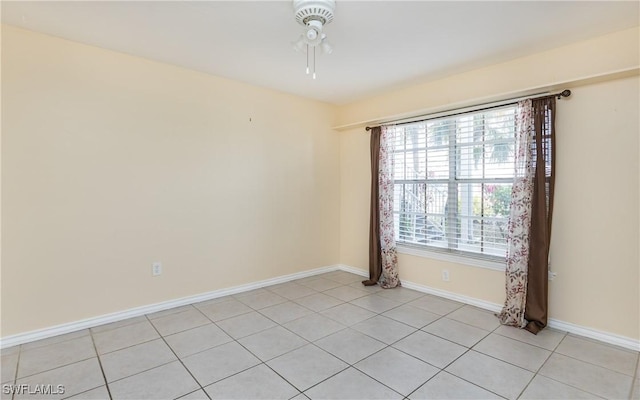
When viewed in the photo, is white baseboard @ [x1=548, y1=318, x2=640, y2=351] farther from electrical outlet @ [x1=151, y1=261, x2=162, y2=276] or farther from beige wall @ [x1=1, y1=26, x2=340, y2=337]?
electrical outlet @ [x1=151, y1=261, x2=162, y2=276]

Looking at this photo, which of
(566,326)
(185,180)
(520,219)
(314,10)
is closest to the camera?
(314,10)

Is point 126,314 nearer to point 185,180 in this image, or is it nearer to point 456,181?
point 185,180

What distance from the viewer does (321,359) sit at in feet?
7.68

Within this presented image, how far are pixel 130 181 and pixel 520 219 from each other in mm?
3597

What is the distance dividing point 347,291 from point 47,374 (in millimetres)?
2741

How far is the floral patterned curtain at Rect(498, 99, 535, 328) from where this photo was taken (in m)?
2.87

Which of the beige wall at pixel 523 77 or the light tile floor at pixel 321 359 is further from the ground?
the beige wall at pixel 523 77

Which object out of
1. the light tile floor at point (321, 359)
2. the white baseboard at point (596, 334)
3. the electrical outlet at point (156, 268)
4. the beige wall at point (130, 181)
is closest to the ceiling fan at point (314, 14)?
the beige wall at point (130, 181)

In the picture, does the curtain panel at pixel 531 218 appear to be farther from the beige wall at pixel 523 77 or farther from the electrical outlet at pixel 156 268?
the electrical outlet at pixel 156 268

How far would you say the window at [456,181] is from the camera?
126 inches

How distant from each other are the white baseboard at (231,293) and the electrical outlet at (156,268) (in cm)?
31

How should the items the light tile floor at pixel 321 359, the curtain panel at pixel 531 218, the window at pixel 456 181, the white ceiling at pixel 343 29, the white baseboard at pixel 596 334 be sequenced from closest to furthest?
the light tile floor at pixel 321 359, the white ceiling at pixel 343 29, the white baseboard at pixel 596 334, the curtain panel at pixel 531 218, the window at pixel 456 181

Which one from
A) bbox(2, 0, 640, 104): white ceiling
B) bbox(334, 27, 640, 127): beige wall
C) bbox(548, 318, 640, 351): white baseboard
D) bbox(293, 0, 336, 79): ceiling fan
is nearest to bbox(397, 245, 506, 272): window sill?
bbox(548, 318, 640, 351): white baseboard

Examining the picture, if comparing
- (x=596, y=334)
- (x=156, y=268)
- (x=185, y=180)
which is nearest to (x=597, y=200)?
(x=596, y=334)
